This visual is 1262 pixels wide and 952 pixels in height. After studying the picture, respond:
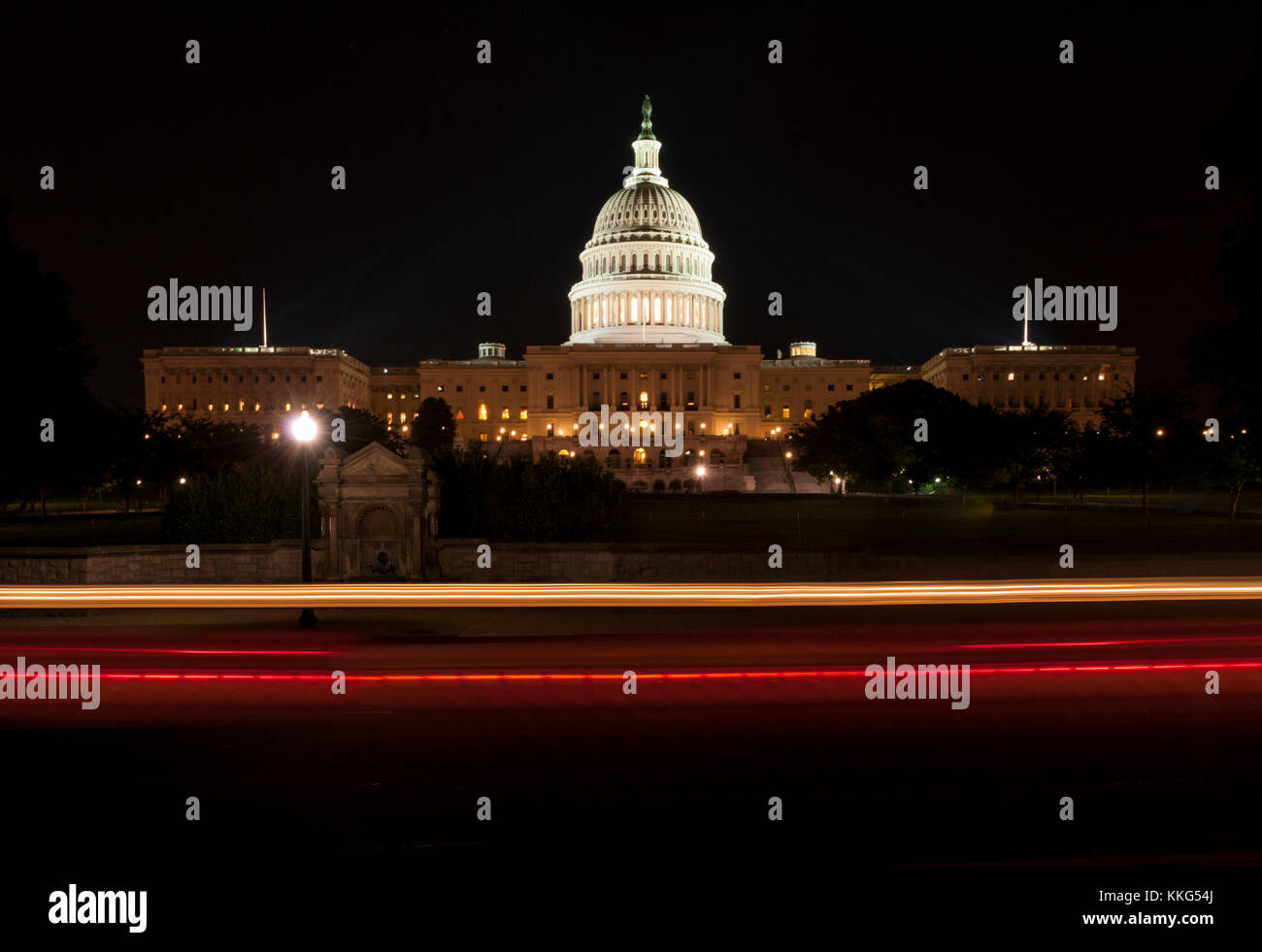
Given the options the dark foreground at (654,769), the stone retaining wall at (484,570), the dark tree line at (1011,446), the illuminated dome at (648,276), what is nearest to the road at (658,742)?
the dark foreground at (654,769)

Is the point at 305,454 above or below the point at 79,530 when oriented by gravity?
above

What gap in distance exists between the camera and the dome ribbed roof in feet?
427

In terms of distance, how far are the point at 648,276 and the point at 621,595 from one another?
117 metres

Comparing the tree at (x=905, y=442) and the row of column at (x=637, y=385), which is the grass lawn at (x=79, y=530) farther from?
the row of column at (x=637, y=385)

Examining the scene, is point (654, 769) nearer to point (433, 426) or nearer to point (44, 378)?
point (44, 378)

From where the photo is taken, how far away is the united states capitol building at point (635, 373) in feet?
380

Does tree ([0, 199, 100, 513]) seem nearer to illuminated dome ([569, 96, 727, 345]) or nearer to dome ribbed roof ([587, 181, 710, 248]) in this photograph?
illuminated dome ([569, 96, 727, 345])

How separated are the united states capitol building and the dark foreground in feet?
318

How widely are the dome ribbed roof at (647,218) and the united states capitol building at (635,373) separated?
201 mm

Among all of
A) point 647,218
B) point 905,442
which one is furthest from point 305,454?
point 647,218

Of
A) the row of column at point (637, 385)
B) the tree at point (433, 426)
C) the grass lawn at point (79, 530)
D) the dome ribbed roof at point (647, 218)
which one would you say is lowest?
the grass lawn at point (79, 530)

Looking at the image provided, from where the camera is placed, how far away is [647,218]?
13088 centimetres

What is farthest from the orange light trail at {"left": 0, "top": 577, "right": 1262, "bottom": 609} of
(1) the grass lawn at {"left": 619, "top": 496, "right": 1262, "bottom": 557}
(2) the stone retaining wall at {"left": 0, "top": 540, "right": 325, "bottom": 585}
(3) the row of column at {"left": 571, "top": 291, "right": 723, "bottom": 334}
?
(3) the row of column at {"left": 571, "top": 291, "right": 723, "bottom": 334}
